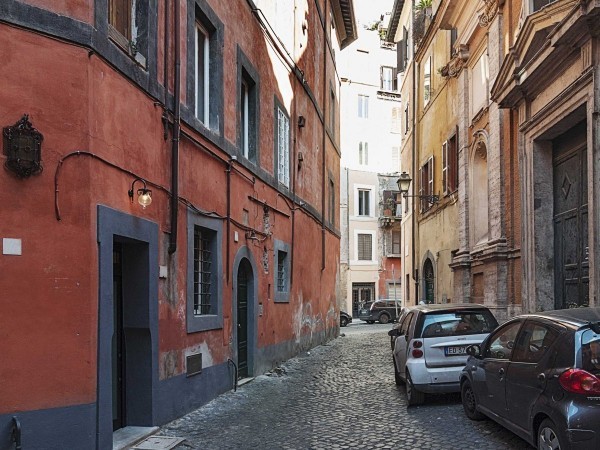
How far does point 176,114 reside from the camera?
818cm

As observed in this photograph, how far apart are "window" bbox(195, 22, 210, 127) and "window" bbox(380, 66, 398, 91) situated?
129ft

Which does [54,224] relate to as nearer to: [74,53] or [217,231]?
[74,53]

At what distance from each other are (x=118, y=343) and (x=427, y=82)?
63.5ft

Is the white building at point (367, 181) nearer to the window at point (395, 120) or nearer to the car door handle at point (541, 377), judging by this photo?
the window at point (395, 120)

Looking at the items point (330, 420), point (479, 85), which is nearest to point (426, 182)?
point (479, 85)

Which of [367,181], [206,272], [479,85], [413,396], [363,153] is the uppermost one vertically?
[363,153]

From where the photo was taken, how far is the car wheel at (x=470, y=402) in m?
7.57

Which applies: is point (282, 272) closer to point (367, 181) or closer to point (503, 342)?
point (503, 342)

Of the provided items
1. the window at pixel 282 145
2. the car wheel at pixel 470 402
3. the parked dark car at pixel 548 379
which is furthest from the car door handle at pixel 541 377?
the window at pixel 282 145

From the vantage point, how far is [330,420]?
8312 millimetres

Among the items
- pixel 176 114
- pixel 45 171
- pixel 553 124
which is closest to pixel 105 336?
pixel 45 171

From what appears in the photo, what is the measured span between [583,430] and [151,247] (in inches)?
194

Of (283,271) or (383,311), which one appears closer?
(283,271)

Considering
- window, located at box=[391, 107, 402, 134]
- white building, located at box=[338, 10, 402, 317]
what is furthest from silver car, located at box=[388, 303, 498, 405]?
window, located at box=[391, 107, 402, 134]
